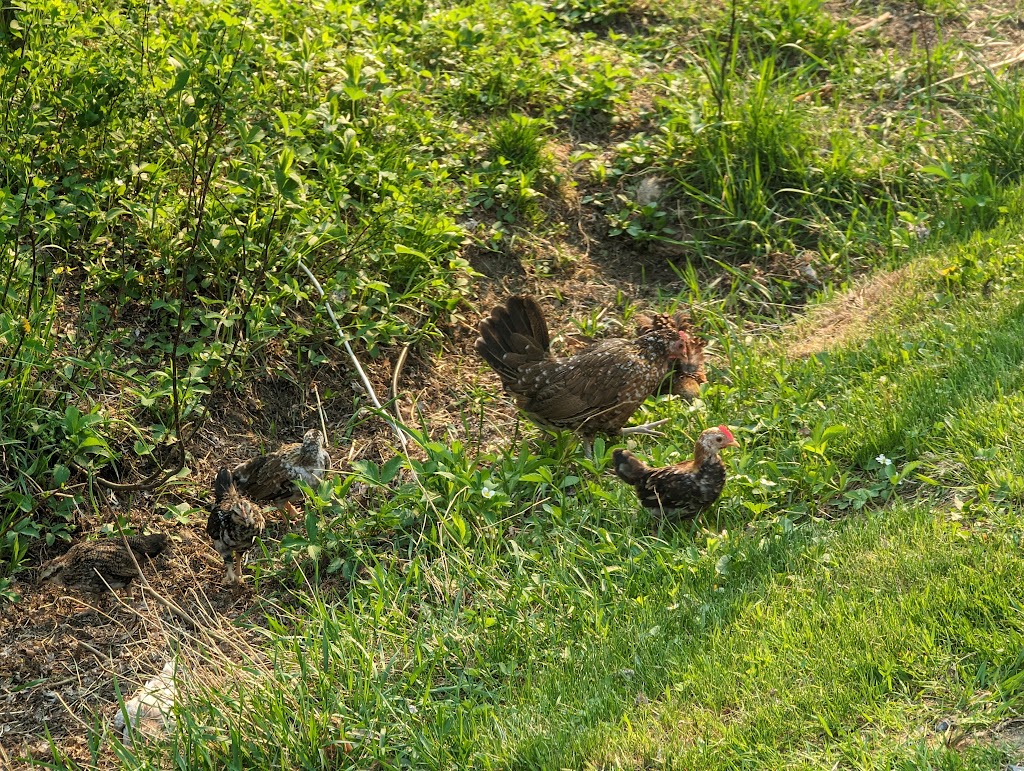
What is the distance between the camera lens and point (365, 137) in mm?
8820

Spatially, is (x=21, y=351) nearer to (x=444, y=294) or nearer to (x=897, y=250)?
(x=444, y=294)

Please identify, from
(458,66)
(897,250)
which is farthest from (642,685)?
(458,66)

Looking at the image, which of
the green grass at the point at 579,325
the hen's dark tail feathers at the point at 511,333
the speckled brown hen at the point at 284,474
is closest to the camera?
the green grass at the point at 579,325

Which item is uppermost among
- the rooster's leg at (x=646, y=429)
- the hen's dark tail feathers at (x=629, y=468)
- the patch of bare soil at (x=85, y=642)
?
the hen's dark tail feathers at (x=629, y=468)

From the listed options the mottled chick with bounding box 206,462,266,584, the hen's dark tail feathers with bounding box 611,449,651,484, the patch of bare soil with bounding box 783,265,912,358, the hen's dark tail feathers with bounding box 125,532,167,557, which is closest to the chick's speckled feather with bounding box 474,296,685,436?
the hen's dark tail feathers with bounding box 611,449,651,484

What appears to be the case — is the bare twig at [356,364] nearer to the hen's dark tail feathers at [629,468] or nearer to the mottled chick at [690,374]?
the hen's dark tail feathers at [629,468]

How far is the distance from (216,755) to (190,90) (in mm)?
4446

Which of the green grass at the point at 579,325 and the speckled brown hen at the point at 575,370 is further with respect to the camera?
the speckled brown hen at the point at 575,370

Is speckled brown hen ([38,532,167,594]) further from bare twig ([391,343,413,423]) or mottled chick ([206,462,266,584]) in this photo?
bare twig ([391,343,413,423])

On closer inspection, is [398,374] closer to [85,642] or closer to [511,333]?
[511,333]

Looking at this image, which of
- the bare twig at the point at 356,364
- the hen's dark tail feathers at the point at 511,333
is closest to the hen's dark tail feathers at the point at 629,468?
the hen's dark tail feathers at the point at 511,333

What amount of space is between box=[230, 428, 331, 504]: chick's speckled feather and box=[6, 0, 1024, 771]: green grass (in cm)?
28

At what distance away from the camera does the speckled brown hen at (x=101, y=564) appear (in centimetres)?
629

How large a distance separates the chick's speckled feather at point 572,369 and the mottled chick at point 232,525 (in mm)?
1895
